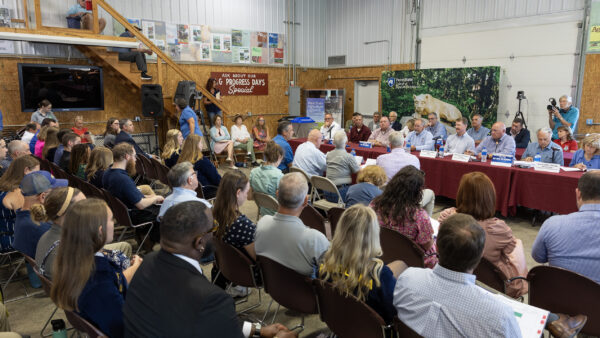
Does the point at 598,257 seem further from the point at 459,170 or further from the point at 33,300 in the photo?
the point at 33,300

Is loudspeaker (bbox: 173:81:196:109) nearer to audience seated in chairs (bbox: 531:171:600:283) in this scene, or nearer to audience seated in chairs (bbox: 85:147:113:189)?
audience seated in chairs (bbox: 85:147:113:189)

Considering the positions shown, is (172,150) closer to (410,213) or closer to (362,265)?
(410,213)

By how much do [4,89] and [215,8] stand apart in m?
5.08

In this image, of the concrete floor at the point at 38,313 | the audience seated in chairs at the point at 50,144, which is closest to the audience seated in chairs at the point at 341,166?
the concrete floor at the point at 38,313

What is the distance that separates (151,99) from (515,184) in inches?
286

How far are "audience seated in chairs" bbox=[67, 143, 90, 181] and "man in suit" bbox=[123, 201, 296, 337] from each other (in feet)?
11.9

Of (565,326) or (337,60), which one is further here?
(337,60)

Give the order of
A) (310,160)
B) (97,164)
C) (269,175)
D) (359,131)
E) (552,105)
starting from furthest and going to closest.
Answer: (359,131)
(552,105)
(310,160)
(97,164)
(269,175)

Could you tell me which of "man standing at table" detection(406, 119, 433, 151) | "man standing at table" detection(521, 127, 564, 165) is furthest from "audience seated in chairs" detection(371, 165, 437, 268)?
"man standing at table" detection(406, 119, 433, 151)

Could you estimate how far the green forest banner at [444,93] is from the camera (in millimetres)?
8602

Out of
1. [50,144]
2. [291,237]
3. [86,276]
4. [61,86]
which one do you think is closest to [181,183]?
[291,237]

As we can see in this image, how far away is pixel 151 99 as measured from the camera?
8891mm

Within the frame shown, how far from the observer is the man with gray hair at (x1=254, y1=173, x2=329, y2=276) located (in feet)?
7.23

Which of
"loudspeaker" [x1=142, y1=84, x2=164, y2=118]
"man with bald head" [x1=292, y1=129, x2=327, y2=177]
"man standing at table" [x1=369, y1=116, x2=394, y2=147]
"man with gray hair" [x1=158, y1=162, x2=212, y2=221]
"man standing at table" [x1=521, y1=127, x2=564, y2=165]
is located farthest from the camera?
"loudspeaker" [x1=142, y1=84, x2=164, y2=118]
